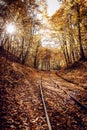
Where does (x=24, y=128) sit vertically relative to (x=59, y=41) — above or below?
below

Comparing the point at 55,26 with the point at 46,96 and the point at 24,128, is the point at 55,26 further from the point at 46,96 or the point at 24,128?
the point at 24,128

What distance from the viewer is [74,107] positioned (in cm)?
856

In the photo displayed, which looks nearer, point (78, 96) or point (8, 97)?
point (8, 97)

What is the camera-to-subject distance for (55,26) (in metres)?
31.8

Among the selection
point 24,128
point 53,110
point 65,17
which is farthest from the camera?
point 65,17

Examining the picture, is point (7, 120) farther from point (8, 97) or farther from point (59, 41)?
point (59, 41)

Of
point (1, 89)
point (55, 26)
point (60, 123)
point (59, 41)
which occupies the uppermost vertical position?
point (55, 26)

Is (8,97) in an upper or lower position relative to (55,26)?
lower

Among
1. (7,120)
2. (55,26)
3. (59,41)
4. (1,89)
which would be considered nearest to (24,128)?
(7,120)

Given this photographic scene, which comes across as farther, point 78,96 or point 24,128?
point 78,96

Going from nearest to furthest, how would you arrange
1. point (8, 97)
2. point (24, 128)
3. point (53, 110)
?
point (24, 128) → point (53, 110) → point (8, 97)

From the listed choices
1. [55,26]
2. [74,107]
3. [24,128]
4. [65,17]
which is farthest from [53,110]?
[55,26]

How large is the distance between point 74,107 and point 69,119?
1586 millimetres

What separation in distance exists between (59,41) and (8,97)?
2813 centimetres
